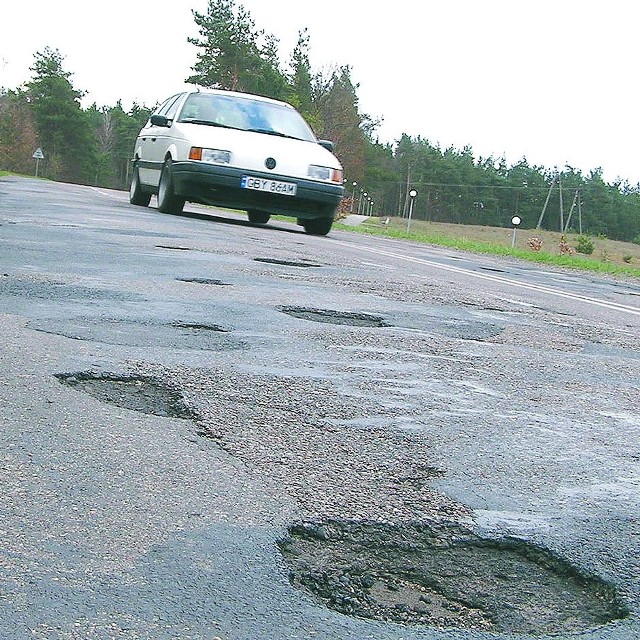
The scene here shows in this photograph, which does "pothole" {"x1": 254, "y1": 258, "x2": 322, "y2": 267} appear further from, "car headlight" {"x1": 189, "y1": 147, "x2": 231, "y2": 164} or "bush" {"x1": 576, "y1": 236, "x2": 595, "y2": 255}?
"bush" {"x1": 576, "y1": 236, "x2": 595, "y2": 255}

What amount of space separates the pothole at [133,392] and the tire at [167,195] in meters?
8.70

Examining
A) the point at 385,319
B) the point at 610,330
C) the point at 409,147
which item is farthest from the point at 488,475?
the point at 409,147

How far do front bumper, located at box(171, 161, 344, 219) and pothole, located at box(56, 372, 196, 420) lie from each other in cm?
809

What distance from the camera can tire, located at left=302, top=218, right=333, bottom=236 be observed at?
12328mm

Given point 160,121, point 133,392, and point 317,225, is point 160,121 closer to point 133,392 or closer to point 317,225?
point 317,225

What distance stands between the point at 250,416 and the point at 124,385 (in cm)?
46

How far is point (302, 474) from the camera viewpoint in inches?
90.0

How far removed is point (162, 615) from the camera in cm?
151

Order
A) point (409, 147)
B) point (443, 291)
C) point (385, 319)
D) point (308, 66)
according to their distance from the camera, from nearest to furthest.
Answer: point (385, 319), point (443, 291), point (308, 66), point (409, 147)

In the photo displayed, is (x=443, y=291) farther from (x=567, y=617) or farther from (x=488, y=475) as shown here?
(x=567, y=617)

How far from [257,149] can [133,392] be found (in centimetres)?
850

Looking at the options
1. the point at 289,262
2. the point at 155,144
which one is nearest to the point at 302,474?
the point at 289,262

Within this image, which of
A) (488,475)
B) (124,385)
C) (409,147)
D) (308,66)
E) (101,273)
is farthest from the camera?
(409,147)

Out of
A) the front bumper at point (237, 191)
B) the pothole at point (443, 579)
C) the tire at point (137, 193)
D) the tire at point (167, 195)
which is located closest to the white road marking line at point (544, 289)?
the front bumper at point (237, 191)
